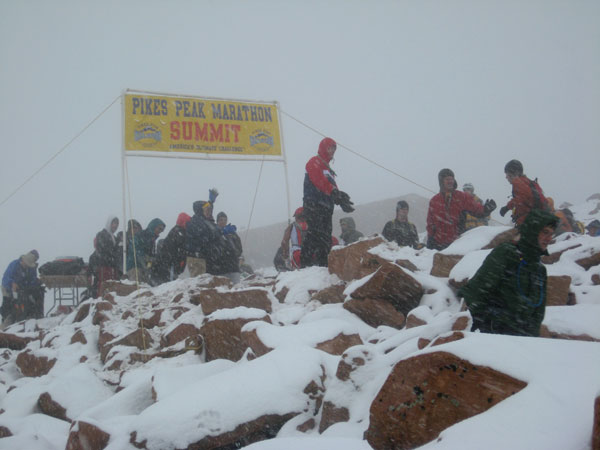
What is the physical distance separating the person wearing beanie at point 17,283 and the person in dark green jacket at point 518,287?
9.42 m

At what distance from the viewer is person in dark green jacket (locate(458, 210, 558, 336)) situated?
2.96 metres

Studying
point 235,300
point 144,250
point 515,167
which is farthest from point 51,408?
point 515,167

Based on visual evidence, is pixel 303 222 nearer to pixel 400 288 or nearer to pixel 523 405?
pixel 400 288

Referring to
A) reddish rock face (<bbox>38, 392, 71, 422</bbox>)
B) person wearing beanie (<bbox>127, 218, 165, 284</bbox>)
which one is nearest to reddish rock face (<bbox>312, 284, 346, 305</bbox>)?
reddish rock face (<bbox>38, 392, 71, 422</bbox>)

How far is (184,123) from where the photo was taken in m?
9.13

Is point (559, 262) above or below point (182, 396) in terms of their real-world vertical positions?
above

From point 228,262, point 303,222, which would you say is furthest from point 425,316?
point 228,262

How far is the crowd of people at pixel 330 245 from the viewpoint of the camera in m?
2.99

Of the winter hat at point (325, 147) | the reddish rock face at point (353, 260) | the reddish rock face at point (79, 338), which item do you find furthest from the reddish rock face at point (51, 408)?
the winter hat at point (325, 147)

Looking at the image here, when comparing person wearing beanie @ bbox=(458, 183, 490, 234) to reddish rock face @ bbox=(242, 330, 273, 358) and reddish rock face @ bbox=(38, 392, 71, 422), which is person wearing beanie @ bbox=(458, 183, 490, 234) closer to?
reddish rock face @ bbox=(242, 330, 273, 358)

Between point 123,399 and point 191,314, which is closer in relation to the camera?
point 123,399

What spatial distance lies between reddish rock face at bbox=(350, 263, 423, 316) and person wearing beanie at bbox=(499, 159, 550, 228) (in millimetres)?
1755

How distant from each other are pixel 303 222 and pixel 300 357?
4018 millimetres

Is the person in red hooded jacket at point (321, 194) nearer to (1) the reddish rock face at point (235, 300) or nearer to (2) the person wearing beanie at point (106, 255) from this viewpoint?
(1) the reddish rock face at point (235, 300)
